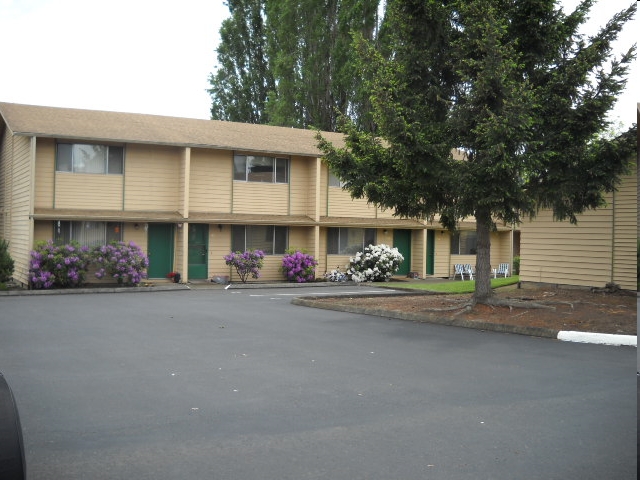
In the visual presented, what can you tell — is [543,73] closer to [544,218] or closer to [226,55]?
[544,218]

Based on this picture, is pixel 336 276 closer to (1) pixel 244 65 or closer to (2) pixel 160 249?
(2) pixel 160 249

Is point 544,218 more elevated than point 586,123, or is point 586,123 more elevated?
point 586,123

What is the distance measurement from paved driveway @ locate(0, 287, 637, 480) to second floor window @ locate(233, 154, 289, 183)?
1495 centimetres

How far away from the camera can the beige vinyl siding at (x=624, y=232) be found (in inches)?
651

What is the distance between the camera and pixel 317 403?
6.99 m

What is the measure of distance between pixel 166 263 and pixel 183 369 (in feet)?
58.1

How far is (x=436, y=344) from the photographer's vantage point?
36.6 feet

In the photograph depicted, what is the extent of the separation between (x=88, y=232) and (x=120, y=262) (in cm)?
254

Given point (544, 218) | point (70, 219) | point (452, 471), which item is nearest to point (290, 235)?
point (70, 219)

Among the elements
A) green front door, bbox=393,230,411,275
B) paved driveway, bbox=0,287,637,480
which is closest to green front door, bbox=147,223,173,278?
green front door, bbox=393,230,411,275

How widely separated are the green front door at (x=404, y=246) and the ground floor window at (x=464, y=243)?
255 cm

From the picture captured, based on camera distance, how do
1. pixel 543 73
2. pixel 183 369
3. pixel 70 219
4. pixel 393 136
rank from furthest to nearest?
pixel 70 219 → pixel 543 73 → pixel 393 136 → pixel 183 369

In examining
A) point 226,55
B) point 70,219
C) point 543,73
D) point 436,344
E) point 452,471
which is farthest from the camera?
point 226,55

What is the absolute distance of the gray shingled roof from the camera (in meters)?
23.7
